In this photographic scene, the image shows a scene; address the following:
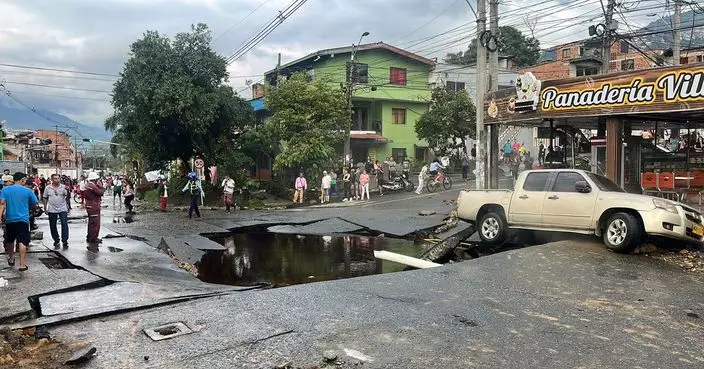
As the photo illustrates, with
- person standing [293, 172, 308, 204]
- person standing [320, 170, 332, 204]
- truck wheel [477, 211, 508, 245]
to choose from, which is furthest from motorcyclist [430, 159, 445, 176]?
truck wheel [477, 211, 508, 245]

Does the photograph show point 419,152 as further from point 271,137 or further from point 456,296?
point 456,296

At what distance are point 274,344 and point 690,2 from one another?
22.8 m

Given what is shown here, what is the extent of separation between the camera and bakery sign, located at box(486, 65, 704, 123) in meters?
11.5

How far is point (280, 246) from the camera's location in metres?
13.4

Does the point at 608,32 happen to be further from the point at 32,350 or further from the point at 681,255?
the point at 32,350

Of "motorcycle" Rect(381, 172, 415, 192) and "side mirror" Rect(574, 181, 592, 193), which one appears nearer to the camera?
"side mirror" Rect(574, 181, 592, 193)

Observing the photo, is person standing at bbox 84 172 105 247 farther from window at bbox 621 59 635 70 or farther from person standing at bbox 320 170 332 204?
window at bbox 621 59 635 70

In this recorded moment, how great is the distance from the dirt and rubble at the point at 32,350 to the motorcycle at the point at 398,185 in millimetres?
24201

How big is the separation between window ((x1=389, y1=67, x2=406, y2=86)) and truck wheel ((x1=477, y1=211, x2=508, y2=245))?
1111 inches

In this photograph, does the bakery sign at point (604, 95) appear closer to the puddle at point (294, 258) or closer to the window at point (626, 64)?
the puddle at point (294, 258)

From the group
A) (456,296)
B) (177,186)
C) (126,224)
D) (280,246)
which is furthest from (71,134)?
(456,296)

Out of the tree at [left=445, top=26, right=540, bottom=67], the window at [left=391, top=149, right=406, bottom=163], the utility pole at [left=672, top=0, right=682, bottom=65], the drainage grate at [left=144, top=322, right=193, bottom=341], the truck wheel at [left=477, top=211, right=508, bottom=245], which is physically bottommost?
the drainage grate at [left=144, top=322, right=193, bottom=341]

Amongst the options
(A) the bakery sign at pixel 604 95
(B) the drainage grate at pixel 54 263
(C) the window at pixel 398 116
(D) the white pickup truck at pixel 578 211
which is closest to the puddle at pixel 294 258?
(D) the white pickup truck at pixel 578 211

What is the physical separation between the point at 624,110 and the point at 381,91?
26615 millimetres
